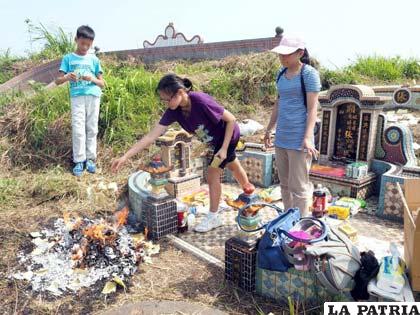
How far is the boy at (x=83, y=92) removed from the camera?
4691 millimetres

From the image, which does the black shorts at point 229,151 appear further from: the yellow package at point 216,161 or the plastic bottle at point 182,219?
the plastic bottle at point 182,219

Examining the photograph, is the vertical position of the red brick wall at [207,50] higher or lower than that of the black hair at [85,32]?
higher

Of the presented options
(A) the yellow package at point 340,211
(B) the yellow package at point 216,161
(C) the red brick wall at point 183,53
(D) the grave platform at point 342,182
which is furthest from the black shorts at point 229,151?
(C) the red brick wall at point 183,53

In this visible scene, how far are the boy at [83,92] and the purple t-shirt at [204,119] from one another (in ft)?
6.37

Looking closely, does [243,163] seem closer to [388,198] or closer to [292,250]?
[388,198]

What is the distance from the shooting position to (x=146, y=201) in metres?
3.89

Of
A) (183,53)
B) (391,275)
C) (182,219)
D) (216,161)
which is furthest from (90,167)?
(183,53)

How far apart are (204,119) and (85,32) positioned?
2.30 metres

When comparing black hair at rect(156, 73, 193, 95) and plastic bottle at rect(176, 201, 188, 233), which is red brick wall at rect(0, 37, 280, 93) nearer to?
plastic bottle at rect(176, 201, 188, 233)

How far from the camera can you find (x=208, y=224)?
3.97 meters

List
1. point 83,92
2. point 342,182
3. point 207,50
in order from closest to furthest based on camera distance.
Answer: point 83,92 < point 342,182 < point 207,50

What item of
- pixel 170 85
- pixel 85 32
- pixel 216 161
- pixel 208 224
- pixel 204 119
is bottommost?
pixel 208 224

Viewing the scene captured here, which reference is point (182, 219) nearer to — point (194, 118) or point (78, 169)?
point (194, 118)

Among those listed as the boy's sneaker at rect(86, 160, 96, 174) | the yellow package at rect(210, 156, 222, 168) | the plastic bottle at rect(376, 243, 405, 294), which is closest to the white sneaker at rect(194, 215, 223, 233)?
the yellow package at rect(210, 156, 222, 168)
